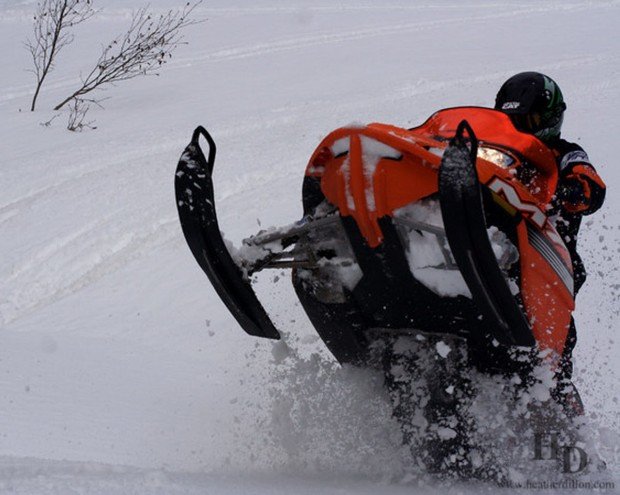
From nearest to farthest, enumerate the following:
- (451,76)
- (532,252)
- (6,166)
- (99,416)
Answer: (532,252), (99,416), (6,166), (451,76)

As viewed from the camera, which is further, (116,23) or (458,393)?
(116,23)

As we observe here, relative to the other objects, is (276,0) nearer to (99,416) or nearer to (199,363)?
(199,363)

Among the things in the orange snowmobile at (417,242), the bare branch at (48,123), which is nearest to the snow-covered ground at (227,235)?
the bare branch at (48,123)

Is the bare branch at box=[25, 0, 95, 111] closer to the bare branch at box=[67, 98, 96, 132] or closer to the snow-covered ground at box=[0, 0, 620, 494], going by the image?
the snow-covered ground at box=[0, 0, 620, 494]

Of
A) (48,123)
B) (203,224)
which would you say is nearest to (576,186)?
(203,224)

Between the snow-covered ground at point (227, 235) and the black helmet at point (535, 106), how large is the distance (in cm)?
78

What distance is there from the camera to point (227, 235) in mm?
6430

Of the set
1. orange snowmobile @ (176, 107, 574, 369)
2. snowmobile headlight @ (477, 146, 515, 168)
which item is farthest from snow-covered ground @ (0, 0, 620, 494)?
snowmobile headlight @ (477, 146, 515, 168)

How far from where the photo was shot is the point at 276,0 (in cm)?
1495

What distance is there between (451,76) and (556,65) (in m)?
1.21

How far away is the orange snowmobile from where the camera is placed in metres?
2.63

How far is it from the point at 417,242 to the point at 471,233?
0.36m

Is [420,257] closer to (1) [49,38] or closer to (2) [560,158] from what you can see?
(2) [560,158]

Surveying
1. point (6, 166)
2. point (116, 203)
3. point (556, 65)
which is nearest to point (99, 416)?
point (116, 203)
